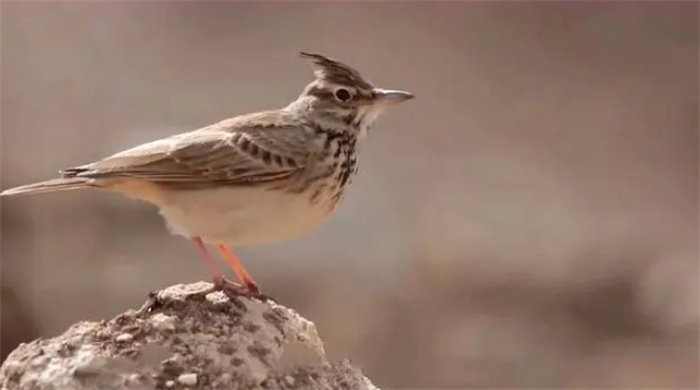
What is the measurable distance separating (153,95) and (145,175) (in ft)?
15.5

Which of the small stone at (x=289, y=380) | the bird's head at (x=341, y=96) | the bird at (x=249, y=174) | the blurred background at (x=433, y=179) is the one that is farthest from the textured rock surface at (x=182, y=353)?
the blurred background at (x=433, y=179)

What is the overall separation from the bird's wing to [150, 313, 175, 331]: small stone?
41cm

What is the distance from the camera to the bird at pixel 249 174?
2.39 meters

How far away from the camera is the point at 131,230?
5836mm

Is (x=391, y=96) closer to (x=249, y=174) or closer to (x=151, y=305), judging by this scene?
(x=249, y=174)

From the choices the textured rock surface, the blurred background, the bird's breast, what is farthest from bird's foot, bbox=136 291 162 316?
the blurred background

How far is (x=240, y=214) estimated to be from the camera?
2.38 m

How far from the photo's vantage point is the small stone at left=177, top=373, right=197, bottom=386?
198 centimetres

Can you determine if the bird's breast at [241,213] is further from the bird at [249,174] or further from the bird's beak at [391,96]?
the bird's beak at [391,96]

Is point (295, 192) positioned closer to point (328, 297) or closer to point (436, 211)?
point (328, 297)

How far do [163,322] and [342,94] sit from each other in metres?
0.76

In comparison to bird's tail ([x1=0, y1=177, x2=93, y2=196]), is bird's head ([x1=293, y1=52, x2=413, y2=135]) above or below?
above

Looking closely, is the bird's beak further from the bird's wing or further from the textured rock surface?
the textured rock surface

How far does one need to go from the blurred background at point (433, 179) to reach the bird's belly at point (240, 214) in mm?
2688
